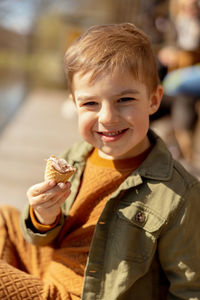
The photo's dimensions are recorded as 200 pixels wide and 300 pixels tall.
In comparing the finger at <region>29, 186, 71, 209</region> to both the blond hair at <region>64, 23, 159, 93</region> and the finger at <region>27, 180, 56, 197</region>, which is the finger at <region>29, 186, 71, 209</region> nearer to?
the finger at <region>27, 180, 56, 197</region>

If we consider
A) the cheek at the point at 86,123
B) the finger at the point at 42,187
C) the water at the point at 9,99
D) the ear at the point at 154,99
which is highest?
the ear at the point at 154,99

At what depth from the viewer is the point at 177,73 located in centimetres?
329

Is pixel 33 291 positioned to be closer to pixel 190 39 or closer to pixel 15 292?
pixel 15 292

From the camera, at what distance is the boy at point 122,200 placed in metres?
1.31

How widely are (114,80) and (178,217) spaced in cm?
44

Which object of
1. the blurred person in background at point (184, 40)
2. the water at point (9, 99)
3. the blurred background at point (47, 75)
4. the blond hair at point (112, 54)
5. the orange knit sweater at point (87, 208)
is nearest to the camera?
the blond hair at point (112, 54)

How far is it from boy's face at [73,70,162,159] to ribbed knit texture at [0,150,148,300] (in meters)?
0.10

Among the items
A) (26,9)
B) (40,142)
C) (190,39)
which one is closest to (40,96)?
(26,9)

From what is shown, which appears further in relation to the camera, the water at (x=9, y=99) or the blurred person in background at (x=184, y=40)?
the water at (x=9, y=99)

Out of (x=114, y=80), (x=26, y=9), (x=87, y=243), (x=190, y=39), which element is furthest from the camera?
(x=26, y=9)

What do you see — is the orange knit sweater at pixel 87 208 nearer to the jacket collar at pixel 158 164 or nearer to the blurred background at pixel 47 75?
the jacket collar at pixel 158 164

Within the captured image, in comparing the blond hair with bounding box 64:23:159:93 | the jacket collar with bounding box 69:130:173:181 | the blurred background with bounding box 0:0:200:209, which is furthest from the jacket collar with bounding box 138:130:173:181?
the blurred background with bounding box 0:0:200:209

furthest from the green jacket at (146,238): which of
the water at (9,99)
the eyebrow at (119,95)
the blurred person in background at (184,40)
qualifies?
the water at (9,99)

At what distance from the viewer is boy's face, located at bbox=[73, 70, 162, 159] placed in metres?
1.30
